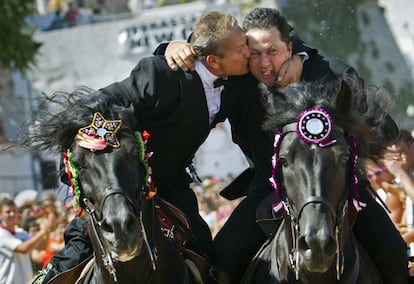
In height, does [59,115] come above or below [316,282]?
above

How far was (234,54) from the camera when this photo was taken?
25.2 feet

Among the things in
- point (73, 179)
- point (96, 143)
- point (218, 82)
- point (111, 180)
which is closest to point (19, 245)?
point (218, 82)

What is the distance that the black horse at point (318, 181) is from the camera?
6395 mm

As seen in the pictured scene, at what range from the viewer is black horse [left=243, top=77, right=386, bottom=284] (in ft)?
21.0

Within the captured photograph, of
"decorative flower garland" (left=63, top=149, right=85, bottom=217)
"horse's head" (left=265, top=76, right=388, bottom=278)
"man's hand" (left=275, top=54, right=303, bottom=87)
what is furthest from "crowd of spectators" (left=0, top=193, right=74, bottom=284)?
"horse's head" (left=265, top=76, right=388, bottom=278)

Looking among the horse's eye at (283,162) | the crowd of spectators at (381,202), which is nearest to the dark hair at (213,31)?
the horse's eye at (283,162)

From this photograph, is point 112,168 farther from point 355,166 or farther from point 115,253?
point 355,166

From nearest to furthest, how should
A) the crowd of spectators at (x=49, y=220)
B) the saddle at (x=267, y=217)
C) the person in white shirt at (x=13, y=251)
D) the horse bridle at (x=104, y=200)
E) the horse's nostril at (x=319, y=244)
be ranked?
the horse's nostril at (x=319, y=244), the horse bridle at (x=104, y=200), the saddle at (x=267, y=217), the person in white shirt at (x=13, y=251), the crowd of spectators at (x=49, y=220)

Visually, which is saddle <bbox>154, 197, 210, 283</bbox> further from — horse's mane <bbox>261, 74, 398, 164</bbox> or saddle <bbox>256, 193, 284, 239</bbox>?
horse's mane <bbox>261, 74, 398, 164</bbox>

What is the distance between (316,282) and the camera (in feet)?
22.5

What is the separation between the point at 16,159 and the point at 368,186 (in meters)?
25.7

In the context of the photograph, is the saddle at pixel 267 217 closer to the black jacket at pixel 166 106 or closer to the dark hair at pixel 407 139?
the black jacket at pixel 166 106

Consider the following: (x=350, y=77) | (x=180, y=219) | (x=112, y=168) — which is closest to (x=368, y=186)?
(x=350, y=77)

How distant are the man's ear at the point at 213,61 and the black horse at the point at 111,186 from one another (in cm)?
95
